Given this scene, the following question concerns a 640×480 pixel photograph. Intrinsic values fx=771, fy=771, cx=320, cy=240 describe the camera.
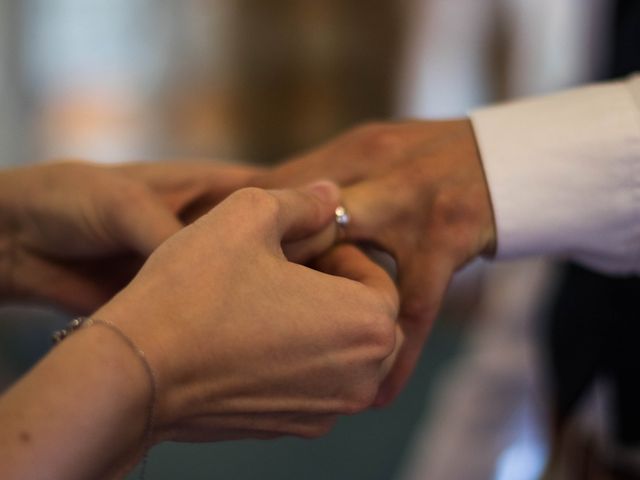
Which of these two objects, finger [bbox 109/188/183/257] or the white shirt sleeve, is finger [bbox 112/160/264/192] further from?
the white shirt sleeve

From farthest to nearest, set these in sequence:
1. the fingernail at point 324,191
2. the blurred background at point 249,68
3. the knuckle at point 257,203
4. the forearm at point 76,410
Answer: the blurred background at point 249,68 → the fingernail at point 324,191 → the knuckle at point 257,203 → the forearm at point 76,410

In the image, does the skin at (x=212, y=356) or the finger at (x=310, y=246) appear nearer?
the skin at (x=212, y=356)

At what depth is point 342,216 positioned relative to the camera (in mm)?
632

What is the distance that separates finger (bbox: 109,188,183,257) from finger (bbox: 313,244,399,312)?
4.8 inches

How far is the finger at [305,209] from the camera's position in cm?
50

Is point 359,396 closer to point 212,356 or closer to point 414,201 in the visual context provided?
point 212,356

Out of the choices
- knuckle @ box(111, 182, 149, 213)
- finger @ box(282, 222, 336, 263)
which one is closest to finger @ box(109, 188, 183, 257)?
knuckle @ box(111, 182, 149, 213)

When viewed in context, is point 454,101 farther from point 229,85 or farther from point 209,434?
point 209,434

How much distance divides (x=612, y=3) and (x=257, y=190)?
0.78 m

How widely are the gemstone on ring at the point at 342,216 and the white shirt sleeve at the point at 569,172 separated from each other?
0.12 metres

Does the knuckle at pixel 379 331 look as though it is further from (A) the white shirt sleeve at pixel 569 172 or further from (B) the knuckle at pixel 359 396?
(A) the white shirt sleeve at pixel 569 172

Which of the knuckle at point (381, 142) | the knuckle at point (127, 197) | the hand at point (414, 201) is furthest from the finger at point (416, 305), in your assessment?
the knuckle at point (127, 197)

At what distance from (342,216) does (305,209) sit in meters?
0.09

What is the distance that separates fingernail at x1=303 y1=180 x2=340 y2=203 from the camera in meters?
0.60
